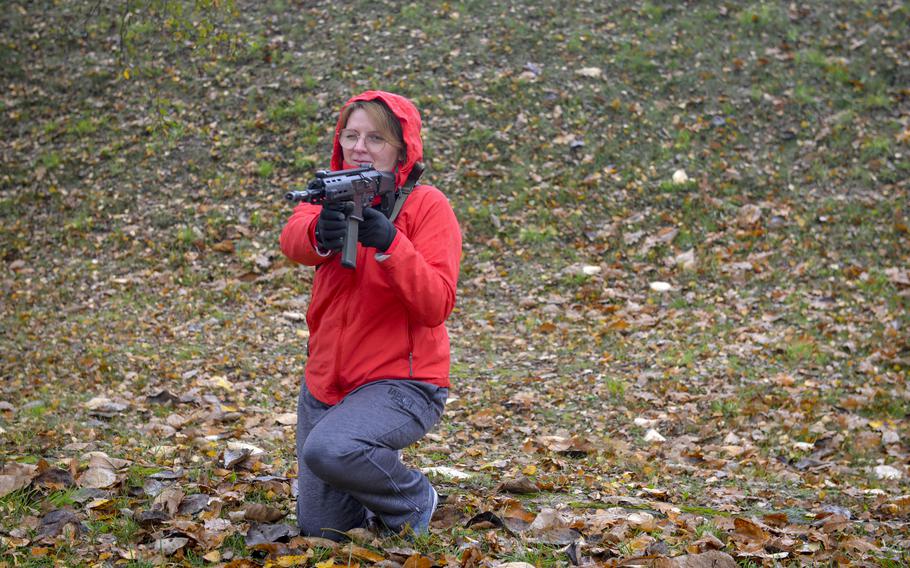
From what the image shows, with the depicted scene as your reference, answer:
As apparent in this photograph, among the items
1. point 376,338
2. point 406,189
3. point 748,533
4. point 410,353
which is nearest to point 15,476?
point 376,338

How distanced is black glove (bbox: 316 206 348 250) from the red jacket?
0.22 meters

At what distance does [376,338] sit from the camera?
3723 millimetres

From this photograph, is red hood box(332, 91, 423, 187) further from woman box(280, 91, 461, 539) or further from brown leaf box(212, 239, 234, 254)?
brown leaf box(212, 239, 234, 254)

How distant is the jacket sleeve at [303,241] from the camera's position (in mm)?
3764

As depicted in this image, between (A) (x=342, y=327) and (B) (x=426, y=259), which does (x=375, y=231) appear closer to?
(B) (x=426, y=259)

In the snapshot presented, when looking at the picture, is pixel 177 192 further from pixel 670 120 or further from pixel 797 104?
pixel 797 104

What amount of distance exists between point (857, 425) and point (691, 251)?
12.4 feet

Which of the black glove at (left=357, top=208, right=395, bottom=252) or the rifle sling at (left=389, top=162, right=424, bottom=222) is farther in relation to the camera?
the rifle sling at (left=389, top=162, right=424, bottom=222)

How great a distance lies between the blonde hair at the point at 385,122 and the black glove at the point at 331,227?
57 centimetres

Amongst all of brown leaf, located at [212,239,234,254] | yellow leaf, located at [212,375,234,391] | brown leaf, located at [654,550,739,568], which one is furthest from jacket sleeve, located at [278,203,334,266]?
brown leaf, located at [212,239,234,254]

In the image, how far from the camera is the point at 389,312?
12.2ft

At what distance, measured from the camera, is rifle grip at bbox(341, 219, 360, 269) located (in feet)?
11.1

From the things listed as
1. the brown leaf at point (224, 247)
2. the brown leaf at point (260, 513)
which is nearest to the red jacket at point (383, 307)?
the brown leaf at point (260, 513)

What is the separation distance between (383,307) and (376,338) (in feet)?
0.47
